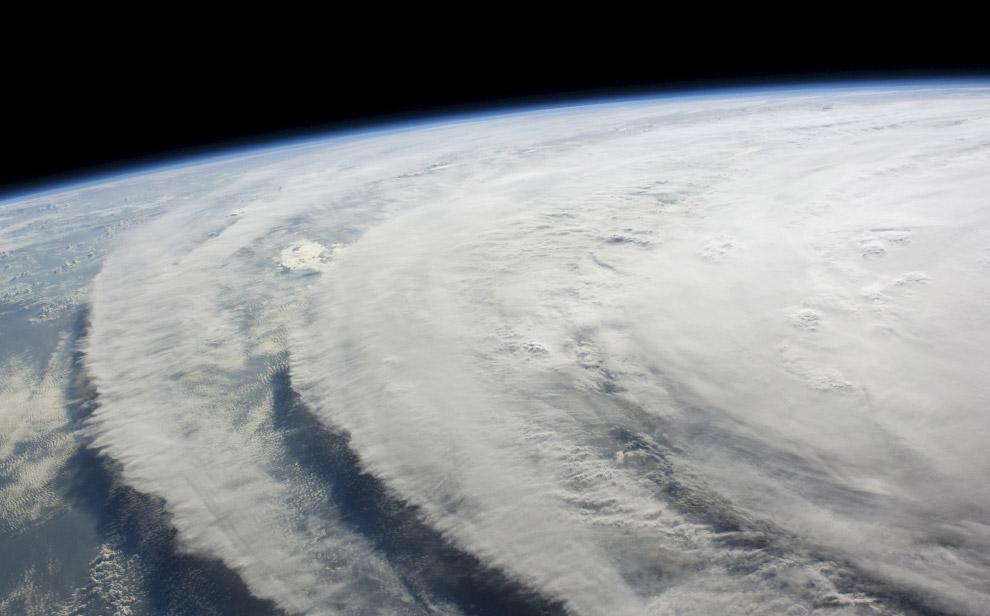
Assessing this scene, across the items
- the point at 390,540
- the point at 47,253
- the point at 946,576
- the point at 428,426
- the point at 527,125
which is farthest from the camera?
the point at 527,125

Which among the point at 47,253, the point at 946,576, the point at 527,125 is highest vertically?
the point at 527,125

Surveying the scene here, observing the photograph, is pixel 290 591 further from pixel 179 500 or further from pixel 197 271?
pixel 197 271

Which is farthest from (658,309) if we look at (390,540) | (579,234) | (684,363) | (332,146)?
(332,146)

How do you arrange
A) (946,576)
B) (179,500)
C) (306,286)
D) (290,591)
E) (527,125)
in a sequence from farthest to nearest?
(527,125) → (306,286) → (179,500) → (290,591) → (946,576)

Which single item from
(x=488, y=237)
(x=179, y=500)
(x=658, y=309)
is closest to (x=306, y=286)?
(x=488, y=237)

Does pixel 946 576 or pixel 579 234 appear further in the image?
pixel 579 234

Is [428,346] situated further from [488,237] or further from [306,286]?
[488,237]

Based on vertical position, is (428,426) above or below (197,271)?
below
